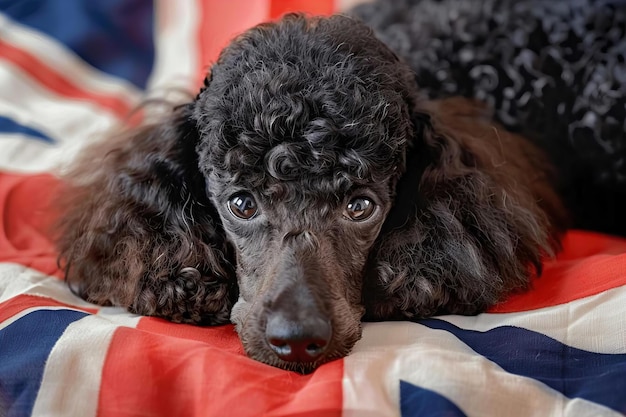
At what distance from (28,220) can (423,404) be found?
3.70 ft

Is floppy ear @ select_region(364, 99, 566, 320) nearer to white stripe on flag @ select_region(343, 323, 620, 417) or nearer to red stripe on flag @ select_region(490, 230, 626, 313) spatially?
red stripe on flag @ select_region(490, 230, 626, 313)

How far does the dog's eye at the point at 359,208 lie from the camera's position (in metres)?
1.35

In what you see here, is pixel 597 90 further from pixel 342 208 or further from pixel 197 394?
pixel 197 394

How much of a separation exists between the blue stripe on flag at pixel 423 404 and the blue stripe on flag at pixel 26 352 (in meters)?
0.52

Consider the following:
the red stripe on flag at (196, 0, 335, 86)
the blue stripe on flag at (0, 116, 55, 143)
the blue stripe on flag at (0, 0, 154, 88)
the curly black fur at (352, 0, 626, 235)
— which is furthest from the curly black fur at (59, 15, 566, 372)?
the blue stripe on flag at (0, 0, 154, 88)

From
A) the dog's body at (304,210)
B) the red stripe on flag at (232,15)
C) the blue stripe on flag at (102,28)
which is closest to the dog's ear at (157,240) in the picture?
the dog's body at (304,210)

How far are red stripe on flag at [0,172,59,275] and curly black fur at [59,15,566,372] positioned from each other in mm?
99

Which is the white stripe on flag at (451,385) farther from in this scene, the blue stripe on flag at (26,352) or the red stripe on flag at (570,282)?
the blue stripe on flag at (26,352)

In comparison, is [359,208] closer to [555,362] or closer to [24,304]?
[555,362]

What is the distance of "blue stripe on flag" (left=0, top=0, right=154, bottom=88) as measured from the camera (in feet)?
8.11

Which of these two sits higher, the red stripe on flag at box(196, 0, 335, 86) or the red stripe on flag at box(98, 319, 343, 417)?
the red stripe on flag at box(196, 0, 335, 86)

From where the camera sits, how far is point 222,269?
4.67 feet

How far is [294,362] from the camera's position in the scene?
118cm

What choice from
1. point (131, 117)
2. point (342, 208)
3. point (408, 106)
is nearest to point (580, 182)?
point (408, 106)
